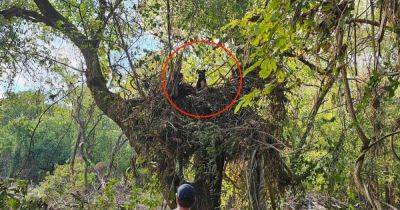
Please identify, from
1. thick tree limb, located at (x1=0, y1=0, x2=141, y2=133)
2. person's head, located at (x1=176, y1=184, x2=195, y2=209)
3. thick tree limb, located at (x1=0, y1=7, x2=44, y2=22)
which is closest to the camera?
person's head, located at (x1=176, y1=184, x2=195, y2=209)

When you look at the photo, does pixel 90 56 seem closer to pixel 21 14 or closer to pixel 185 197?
pixel 21 14

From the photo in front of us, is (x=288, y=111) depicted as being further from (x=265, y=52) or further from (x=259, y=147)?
(x=265, y=52)

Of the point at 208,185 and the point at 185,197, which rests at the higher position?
the point at 208,185

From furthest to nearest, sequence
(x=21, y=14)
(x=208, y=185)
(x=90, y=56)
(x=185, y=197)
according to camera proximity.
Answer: (x=21, y=14) → (x=90, y=56) → (x=208, y=185) → (x=185, y=197)

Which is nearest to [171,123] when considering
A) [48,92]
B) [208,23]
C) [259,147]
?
[259,147]

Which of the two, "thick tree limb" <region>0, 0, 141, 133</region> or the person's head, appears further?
"thick tree limb" <region>0, 0, 141, 133</region>

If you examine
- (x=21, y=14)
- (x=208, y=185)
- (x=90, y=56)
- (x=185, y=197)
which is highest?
(x=21, y=14)

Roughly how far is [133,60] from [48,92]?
2846 millimetres

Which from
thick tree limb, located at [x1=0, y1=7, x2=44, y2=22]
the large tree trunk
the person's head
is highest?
thick tree limb, located at [x1=0, y1=7, x2=44, y2=22]

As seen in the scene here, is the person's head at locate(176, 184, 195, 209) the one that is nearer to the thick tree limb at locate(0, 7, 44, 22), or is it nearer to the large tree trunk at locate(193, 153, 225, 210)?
the large tree trunk at locate(193, 153, 225, 210)

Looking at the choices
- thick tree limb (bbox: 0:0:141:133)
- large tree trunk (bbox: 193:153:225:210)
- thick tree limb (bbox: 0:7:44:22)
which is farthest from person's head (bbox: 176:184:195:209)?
thick tree limb (bbox: 0:7:44:22)

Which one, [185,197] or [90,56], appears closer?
[185,197]

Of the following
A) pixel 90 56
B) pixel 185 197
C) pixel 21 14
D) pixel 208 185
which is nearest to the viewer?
pixel 185 197

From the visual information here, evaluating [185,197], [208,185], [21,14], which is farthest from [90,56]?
[185,197]
